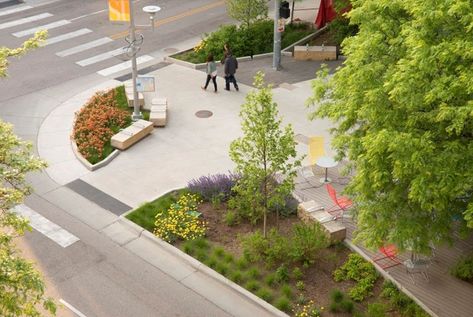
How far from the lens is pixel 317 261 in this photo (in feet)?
52.6

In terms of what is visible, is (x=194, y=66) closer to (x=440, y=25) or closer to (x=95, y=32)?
(x=95, y=32)

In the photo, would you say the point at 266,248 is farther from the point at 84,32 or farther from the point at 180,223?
the point at 84,32

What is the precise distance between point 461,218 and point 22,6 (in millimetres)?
26910

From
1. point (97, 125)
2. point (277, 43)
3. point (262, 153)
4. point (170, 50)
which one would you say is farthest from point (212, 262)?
point (170, 50)

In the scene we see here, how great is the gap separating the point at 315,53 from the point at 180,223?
13045 millimetres

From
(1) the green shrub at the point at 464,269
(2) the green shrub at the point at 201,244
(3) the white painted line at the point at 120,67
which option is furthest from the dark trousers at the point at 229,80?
(1) the green shrub at the point at 464,269

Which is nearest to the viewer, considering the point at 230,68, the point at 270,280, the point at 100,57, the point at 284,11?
the point at 270,280

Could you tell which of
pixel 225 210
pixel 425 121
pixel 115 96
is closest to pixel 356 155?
pixel 425 121

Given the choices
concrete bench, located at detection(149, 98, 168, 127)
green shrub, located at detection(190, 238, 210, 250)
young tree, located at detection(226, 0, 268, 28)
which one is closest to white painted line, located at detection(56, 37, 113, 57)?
young tree, located at detection(226, 0, 268, 28)

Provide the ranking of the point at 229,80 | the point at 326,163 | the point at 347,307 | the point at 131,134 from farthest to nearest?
the point at 229,80, the point at 131,134, the point at 326,163, the point at 347,307

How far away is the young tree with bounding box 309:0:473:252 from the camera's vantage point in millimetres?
10969

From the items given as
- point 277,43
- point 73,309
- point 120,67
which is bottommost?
point 73,309

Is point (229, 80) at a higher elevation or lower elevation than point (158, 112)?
higher

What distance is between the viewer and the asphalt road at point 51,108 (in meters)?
15.0
